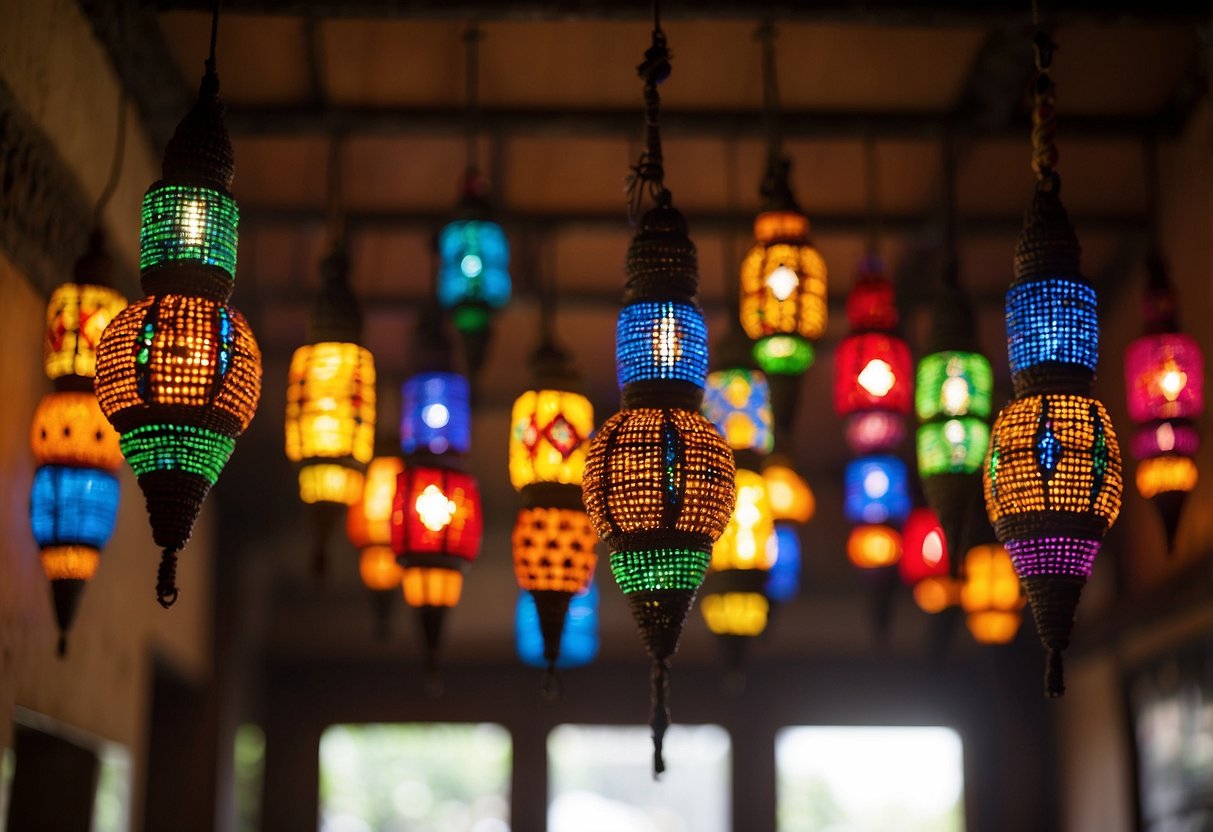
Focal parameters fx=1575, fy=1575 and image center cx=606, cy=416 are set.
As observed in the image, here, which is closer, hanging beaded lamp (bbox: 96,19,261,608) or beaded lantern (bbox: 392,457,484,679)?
hanging beaded lamp (bbox: 96,19,261,608)

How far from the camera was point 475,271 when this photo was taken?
16.8 ft

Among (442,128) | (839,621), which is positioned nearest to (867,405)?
(442,128)

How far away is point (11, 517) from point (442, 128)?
2.37 meters

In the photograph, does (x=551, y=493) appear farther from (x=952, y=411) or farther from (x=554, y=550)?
(x=952, y=411)

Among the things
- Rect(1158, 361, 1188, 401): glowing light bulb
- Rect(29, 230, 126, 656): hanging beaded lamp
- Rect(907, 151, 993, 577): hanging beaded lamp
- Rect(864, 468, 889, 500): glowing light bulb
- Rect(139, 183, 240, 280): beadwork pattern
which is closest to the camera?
Rect(139, 183, 240, 280): beadwork pattern

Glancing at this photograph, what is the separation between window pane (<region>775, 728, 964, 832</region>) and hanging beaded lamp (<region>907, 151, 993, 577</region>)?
5.19 m

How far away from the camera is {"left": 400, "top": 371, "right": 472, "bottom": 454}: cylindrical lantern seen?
16.0ft

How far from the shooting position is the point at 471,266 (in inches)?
202

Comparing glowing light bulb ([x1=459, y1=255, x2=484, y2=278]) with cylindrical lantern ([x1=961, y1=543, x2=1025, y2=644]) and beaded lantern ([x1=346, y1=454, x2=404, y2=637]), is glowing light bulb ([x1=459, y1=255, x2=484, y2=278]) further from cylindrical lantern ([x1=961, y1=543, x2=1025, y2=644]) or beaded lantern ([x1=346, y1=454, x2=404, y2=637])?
cylindrical lantern ([x1=961, y1=543, x2=1025, y2=644])

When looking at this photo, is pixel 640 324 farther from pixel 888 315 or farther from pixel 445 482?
pixel 888 315

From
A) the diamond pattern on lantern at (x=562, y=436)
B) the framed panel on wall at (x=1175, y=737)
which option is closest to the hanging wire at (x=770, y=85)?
the diamond pattern on lantern at (x=562, y=436)

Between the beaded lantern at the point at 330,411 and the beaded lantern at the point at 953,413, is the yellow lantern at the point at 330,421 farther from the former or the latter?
the beaded lantern at the point at 953,413

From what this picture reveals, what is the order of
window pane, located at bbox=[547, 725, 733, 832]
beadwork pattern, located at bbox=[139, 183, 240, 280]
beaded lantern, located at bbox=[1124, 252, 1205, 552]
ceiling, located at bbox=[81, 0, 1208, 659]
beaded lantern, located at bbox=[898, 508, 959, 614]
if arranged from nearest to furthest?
beadwork pattern, located at bbox=[139, 183, 240, 280], beaded lantern, located at bbox=[1124, 252, 1205, 552], ceiling, located at bbox=[81, 0, 1208, 659], beaded lantern, located at bbox=[898, 508, 959, 614], window pane, located at bbox=[547, 725, 733, 832]

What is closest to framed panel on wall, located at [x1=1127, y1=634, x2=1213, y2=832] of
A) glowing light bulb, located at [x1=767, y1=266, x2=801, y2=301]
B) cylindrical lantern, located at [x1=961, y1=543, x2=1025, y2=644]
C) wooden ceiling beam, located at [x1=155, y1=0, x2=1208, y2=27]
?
cylindrical lantern, located at [x1=961, y1=543, x2=1025, y2=644]
